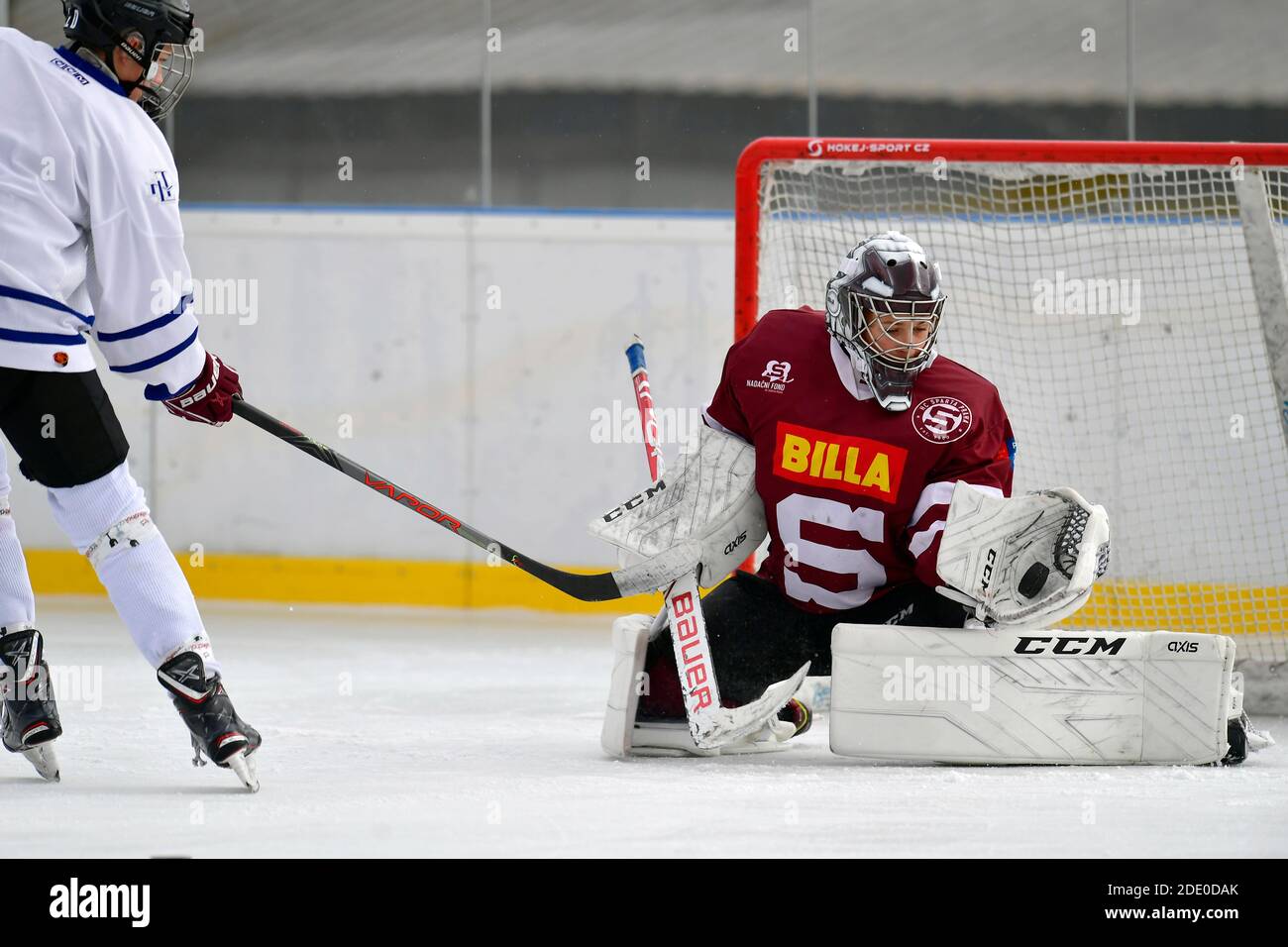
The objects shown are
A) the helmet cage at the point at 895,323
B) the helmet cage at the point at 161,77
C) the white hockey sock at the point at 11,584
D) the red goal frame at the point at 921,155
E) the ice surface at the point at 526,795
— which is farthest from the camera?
the red goal frame at the point at 921,155

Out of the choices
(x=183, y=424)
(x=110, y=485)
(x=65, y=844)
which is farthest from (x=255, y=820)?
(x=183, y=424)

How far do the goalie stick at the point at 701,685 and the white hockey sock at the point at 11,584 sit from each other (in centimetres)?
113

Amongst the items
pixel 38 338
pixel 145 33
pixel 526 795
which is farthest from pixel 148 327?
pixel 526 795

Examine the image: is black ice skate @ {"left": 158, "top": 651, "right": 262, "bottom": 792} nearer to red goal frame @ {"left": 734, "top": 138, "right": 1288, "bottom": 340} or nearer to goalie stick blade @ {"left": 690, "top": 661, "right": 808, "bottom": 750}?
goalie stick blade @ {"left": 690, "top": 661, "right": 808, "bottom": 750}

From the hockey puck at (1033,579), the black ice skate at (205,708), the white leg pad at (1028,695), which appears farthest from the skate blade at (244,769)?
the hockey puck at (1033,579)

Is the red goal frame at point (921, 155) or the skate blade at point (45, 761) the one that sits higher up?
the red goal frame at point (921, 155)

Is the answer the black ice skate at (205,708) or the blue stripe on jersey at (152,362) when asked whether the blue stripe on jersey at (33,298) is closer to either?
the blue stripe on jersey at (152,362)

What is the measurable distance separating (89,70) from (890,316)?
146cm

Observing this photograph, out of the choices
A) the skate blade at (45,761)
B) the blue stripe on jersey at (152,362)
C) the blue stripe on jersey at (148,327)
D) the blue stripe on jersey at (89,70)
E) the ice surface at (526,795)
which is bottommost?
the ice surface at (526,795)

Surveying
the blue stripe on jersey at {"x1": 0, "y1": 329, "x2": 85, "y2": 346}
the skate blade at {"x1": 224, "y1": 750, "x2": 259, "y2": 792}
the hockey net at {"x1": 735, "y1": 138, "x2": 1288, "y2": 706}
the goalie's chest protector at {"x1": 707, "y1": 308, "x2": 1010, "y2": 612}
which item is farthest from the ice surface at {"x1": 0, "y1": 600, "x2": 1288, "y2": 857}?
the hockey net at {"x1": 735, "y1": 138, "x2": 1288, "y2": 706}

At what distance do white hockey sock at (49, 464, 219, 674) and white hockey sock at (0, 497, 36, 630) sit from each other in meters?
0.21

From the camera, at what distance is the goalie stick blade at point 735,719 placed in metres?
3.18

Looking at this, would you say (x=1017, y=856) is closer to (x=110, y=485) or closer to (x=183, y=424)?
(x=110, y=485)

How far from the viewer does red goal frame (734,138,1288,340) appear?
4.05 meters
